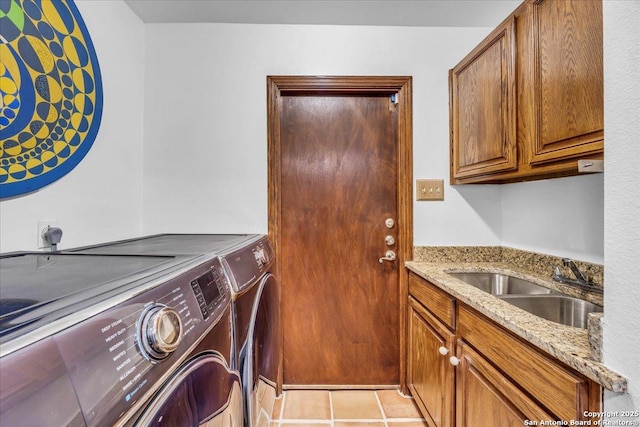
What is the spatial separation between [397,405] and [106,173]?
2055 mm

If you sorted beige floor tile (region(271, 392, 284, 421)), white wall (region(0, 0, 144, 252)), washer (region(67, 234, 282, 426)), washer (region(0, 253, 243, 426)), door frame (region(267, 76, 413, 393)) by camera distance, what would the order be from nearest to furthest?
washer (region(0, 253, 243, 426))
washer (region(67, 234, 282, 426))
white wall (region(0, 0, 144, 252))
beige floor tile (region(271, 392, 284, 421))
door frame (region(267, 76, 413, 393))

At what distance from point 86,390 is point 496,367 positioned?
1.13 m

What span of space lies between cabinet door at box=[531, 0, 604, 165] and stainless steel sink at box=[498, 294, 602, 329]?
555 mm

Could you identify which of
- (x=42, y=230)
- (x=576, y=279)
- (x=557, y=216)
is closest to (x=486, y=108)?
(x=557, y=216)

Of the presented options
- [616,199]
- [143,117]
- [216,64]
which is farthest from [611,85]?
[143,117]

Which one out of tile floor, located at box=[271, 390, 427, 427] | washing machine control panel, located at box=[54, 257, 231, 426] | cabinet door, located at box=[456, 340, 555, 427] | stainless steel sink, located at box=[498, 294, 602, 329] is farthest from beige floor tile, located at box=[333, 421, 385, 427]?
washing machine control panel, located at box=[54, 257, 231, 426]

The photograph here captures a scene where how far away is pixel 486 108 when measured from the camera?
1.60 metres

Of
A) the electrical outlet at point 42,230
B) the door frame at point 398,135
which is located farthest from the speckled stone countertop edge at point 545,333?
the electrical outlet at point 42,230

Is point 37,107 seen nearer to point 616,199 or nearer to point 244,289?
point 244,289

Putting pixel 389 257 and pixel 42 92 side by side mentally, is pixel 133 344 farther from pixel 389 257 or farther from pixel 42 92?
pixel 389 257

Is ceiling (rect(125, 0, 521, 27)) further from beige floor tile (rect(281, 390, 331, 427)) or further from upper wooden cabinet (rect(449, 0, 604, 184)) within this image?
beige floor tile (rect(281, 390, 331, 427))

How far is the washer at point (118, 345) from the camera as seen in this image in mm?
347

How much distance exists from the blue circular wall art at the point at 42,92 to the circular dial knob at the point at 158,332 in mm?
1019

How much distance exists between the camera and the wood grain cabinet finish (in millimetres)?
792
